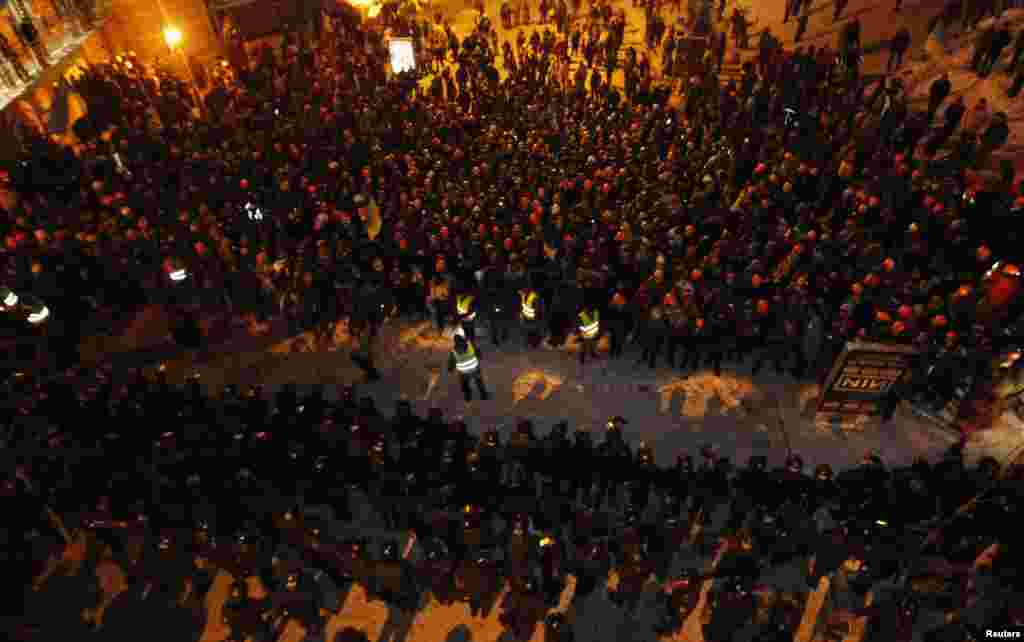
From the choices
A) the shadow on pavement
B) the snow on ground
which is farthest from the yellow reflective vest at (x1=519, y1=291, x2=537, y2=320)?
the snow on ground

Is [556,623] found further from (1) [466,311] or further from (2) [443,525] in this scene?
(1) [466,311]

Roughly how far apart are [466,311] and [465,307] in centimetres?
9

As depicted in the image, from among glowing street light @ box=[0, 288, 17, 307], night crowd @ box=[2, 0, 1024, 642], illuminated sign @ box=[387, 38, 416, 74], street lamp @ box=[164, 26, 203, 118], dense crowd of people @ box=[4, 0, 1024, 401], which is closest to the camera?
night crowd @ box=[2, 0, 1024, 642]

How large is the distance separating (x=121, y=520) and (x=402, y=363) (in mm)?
5450

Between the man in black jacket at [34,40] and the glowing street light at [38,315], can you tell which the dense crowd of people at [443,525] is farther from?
the man in black jacket at [34,40]

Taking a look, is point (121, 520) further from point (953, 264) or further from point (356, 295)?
point (953, 264)

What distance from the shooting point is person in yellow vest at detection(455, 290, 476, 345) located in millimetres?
11289

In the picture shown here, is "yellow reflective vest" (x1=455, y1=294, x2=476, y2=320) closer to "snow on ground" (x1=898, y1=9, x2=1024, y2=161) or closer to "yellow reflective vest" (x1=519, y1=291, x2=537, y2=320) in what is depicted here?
"yellow reflective vest" (x1=519, y1=291, x2=537, y2=320)

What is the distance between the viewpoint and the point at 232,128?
1789 cm

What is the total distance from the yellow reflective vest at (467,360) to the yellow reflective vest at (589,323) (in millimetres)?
2027

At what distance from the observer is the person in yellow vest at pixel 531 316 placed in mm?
11406

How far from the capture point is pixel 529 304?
37.4ft

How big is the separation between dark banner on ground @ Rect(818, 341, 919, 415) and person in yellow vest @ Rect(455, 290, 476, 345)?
6.31 meters

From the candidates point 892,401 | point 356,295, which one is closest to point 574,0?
point 356,295
